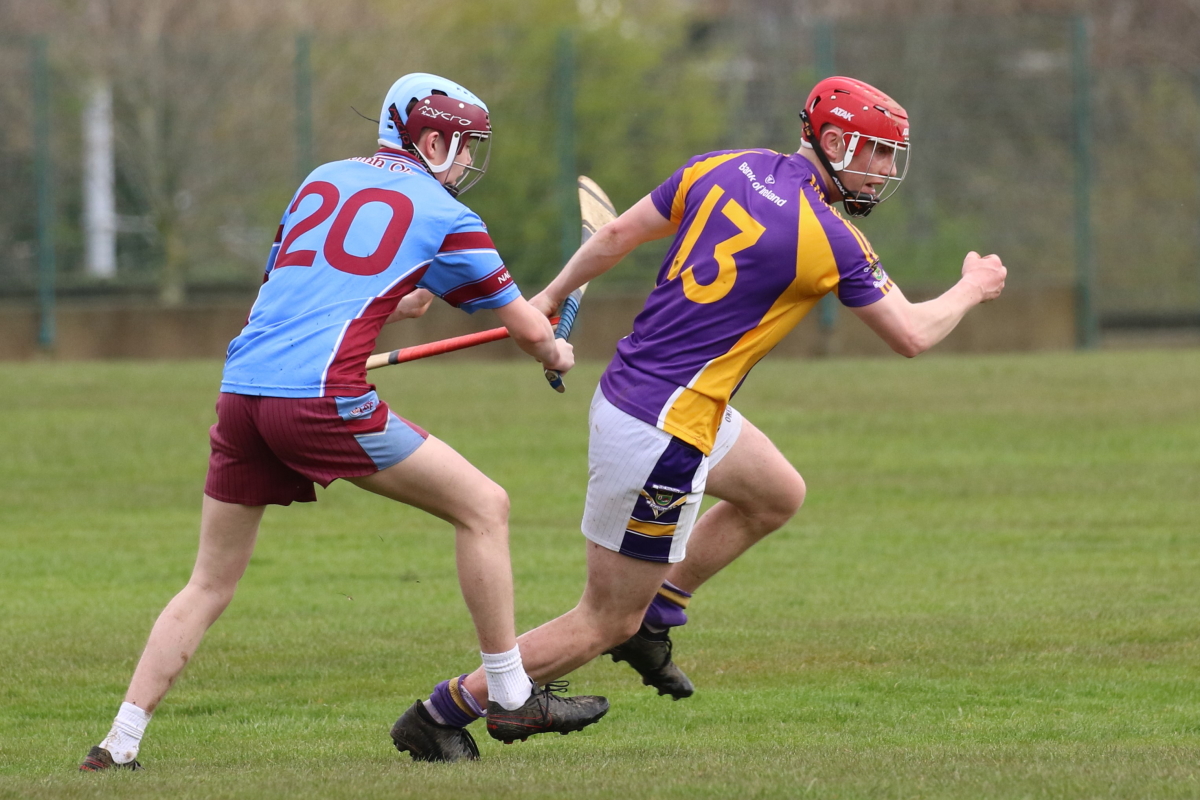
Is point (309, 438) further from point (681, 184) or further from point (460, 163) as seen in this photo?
point (681, 184)

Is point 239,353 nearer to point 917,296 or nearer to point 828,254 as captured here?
point 828,254

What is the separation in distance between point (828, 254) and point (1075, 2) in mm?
43414

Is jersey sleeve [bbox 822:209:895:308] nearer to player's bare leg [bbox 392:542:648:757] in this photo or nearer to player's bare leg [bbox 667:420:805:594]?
player's bare leg [bbox 667:420:805:594]

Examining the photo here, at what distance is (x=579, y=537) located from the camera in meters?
11.3

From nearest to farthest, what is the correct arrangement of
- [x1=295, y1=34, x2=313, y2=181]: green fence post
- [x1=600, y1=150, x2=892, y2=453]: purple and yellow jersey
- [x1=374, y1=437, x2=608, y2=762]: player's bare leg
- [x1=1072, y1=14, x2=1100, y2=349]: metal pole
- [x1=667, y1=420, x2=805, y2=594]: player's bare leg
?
[x1=374, y1=437, x2=608, y2=762]: player's bare leg → [x1=600, y1=150, x2=892, y2=453]: purple and yellow jersey → [x1=667, y1=420, x2=805, y2=594]: player's bare leg → [x1=295, y1=34, x2=313, y2=181]: green fence post → [x1=1072, y1=14, x2=1100, y2=349]: metal pole

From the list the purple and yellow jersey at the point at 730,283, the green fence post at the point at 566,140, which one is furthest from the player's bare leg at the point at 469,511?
the green fence post at the point at 566,140

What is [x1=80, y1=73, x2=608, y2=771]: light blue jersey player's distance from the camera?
5152 millimetres

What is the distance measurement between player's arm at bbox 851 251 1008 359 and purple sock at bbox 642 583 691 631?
124 cm

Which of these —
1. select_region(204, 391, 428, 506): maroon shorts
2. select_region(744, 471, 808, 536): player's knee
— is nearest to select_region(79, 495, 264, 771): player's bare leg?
select_region(204, 391, 428, 506): maroon shorts

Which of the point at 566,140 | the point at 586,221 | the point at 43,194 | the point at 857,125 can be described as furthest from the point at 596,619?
the point at 43,194

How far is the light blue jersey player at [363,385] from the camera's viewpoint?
515 cm

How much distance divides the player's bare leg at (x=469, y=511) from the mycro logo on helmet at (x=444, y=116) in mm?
950

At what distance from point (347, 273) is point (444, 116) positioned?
590 mm

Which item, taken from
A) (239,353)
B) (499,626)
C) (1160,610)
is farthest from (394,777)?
(1160,610)
